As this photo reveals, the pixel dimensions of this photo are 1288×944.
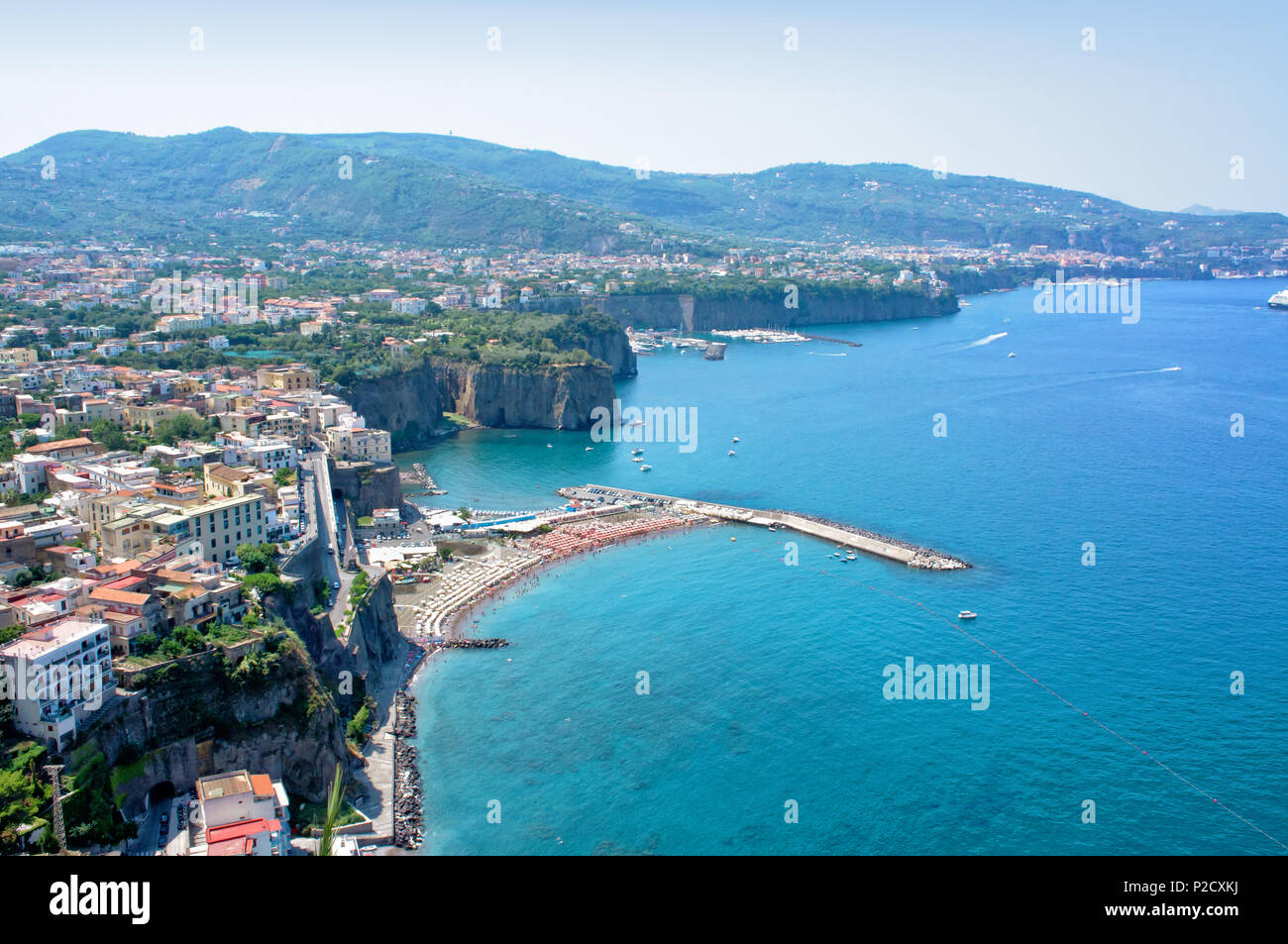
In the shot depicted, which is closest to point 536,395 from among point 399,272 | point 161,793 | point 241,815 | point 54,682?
point 161,793

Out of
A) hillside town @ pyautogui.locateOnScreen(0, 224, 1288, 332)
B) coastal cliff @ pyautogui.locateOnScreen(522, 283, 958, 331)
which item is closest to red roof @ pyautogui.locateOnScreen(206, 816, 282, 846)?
hillside town @ pyautogui.locateOnScreen(0, 224, 1288, 332)

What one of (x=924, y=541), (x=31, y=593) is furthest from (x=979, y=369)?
(x=31, y=593)

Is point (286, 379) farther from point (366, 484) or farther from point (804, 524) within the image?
point (804, 524)

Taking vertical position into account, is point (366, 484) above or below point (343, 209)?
below

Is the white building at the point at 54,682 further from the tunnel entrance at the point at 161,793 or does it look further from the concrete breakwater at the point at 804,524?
the concrete breakwater at the point at 804,524

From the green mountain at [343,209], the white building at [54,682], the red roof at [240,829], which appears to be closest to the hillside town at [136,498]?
the white building at [54,682]
